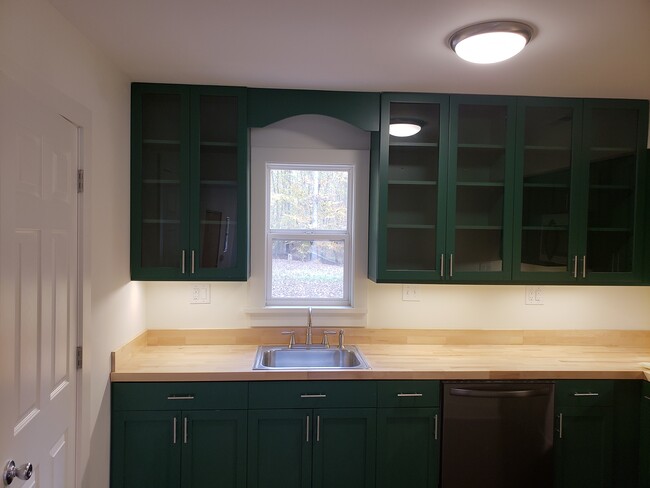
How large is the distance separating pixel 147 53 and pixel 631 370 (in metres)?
2.98

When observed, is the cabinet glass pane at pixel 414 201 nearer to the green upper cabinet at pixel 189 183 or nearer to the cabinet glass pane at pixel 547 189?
the cabinet glass pane at pixel 547 189

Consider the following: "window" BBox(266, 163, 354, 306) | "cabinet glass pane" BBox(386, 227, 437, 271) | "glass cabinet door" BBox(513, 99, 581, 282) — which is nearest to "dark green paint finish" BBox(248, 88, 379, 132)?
"window" BBox(266, 163, 354, 306)

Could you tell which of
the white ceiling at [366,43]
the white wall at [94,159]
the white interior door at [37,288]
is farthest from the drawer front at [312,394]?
the white ceiling at [366,43]

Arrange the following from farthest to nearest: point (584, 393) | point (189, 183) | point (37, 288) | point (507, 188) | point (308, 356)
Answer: point (308, 356), point (507, 188), point (189, 183), point (584, 393), point (37, 288)

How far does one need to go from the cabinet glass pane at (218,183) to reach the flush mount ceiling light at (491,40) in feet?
4.20

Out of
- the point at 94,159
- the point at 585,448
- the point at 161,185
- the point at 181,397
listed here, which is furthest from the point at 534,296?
the point at 94,159

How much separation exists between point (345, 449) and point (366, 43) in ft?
6.56

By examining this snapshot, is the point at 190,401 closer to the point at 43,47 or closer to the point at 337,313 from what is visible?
the point at 337,313

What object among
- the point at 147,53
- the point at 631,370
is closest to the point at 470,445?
the point at 631,370

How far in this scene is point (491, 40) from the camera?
1654 mm

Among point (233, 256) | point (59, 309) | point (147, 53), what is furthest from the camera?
point (233, 256)

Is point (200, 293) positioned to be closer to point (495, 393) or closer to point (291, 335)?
point (291, 335)

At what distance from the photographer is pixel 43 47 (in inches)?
57.7

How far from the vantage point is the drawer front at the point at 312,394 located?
2.16 m
